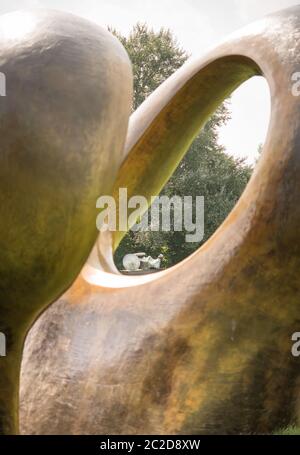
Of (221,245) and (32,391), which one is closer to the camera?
(221,245)

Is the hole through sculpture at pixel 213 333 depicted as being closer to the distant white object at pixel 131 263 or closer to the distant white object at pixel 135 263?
the distant white object at pixel 135 263

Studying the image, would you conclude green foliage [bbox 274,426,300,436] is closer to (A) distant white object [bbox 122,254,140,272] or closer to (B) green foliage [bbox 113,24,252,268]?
(A) distant white object [bbox 122,254,140,272]

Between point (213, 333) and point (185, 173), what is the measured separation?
66.7 feet

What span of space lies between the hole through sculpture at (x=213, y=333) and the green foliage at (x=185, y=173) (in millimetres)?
18678

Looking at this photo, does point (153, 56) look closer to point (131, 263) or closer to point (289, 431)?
point (131, 263)

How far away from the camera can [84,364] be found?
5227mm

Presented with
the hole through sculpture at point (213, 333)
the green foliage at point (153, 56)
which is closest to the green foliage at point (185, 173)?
the green foliage at point (153, 56)

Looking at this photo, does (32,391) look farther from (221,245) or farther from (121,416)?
(221,245)

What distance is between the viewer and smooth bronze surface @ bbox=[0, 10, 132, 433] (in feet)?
8.39

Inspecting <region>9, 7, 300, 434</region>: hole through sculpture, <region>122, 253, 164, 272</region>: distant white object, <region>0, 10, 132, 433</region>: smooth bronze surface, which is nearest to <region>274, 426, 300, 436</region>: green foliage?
<region>9, 7, 300, 434</region>: hole through sculpture

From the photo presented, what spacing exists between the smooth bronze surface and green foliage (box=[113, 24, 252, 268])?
2120 centimetres

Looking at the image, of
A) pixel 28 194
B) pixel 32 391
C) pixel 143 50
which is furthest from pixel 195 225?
pixel 28 194

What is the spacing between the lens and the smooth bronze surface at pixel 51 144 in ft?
8.39
